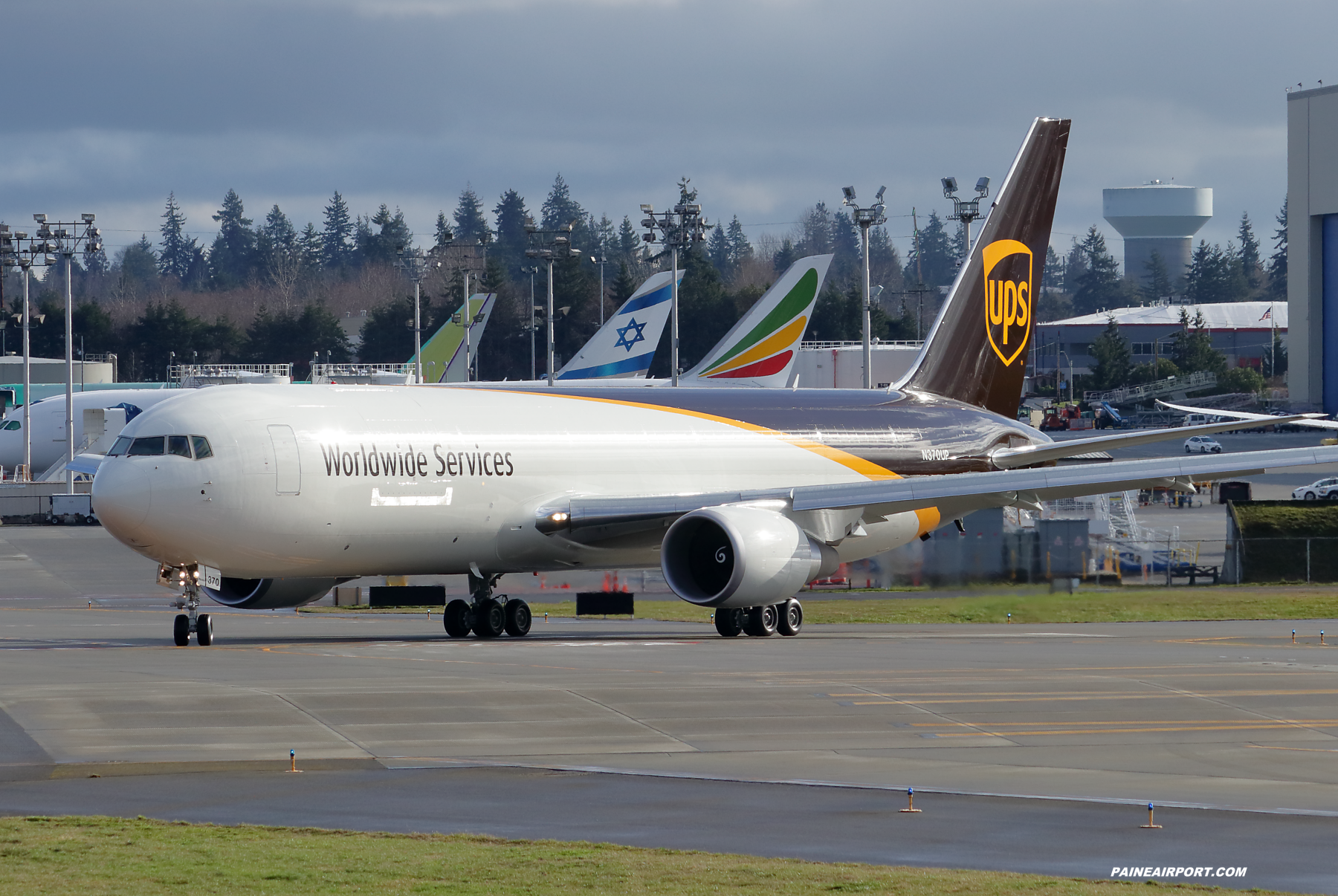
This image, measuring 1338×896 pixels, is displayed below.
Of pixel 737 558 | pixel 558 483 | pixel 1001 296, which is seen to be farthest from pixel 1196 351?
pixel 737 558

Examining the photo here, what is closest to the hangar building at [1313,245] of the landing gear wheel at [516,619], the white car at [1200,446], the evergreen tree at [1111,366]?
the white car at [1200,446]

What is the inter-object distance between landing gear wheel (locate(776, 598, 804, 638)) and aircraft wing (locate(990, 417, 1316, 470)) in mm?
6982

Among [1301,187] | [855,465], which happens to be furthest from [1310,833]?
[1301,187]

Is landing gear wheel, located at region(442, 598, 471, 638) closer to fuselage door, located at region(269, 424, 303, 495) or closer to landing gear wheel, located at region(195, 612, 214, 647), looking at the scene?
fuselage door, located at region(269, 424, 303, 495)

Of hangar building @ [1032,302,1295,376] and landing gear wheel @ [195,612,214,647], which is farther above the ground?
hangar building @ [1032,302,1295,376]

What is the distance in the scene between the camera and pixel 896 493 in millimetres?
32812

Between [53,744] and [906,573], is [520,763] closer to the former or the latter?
[53,744]

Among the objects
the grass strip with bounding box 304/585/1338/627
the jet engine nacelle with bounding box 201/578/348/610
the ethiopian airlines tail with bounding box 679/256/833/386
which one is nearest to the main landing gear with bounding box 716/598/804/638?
the grass strip with bounding box 304/585/1338/627

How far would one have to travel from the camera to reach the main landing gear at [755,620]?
33406 mm

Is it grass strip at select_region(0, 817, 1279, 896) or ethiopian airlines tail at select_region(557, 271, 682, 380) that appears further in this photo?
ethiopian airlines tail at select_region(557, 271, 682, 380)

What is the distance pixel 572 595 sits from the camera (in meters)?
50.0

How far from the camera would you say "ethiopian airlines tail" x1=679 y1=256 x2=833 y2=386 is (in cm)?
8562

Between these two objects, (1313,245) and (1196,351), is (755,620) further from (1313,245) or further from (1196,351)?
(1196,351)

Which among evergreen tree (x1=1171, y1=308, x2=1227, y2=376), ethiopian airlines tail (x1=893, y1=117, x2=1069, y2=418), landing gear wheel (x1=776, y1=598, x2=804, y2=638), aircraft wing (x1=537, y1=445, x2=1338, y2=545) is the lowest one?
landing gear wheel (x1=776, y1=598, x2=804, y2=638)
